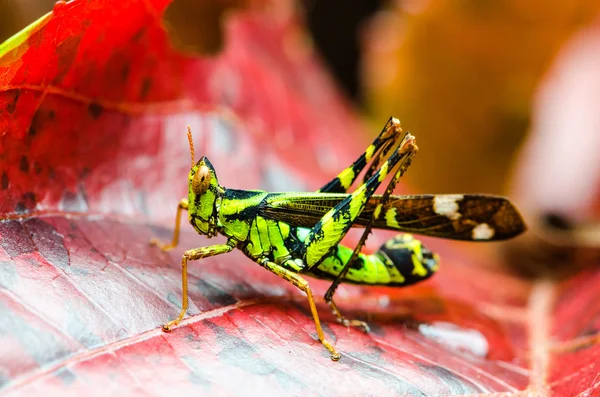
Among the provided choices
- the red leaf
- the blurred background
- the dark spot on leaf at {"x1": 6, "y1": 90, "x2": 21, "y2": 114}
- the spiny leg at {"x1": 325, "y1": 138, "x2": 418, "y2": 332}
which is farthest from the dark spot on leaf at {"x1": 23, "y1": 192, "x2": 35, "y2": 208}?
the blurred background

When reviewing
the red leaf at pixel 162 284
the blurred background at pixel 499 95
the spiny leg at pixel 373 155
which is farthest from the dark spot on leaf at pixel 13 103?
the blurred background at pixel 499 95

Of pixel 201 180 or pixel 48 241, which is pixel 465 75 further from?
pixel 48 241

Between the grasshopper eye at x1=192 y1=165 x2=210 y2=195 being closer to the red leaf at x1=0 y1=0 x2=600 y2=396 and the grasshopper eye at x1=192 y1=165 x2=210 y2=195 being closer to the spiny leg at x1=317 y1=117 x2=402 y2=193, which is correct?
Result: the red leaf at x1=0 y1=0 x2=600 y2=396

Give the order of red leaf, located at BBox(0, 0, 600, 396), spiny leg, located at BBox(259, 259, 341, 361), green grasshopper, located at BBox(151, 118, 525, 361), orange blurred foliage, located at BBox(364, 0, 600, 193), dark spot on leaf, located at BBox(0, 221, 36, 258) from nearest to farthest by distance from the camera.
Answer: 1. red leaf, located at BBox(0, 0, 600, 396)
2. dark spot on leaf, located at BBox(0, 221, 36, 258)
3. spiny leg, located at BBox(259, 259, 341, 361)
4. green grasshopper, located at BBox(151, 118, 525, 361)
5. orange blurred foliage, located at BBox(364, 0, 600, 193)

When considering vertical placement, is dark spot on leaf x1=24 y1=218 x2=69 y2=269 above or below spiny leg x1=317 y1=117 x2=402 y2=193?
above

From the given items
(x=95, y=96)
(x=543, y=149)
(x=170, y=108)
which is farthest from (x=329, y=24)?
(x=95, y=96)

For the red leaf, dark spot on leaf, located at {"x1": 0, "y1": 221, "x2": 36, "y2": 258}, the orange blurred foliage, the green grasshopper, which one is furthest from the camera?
the orange blurred foliage
